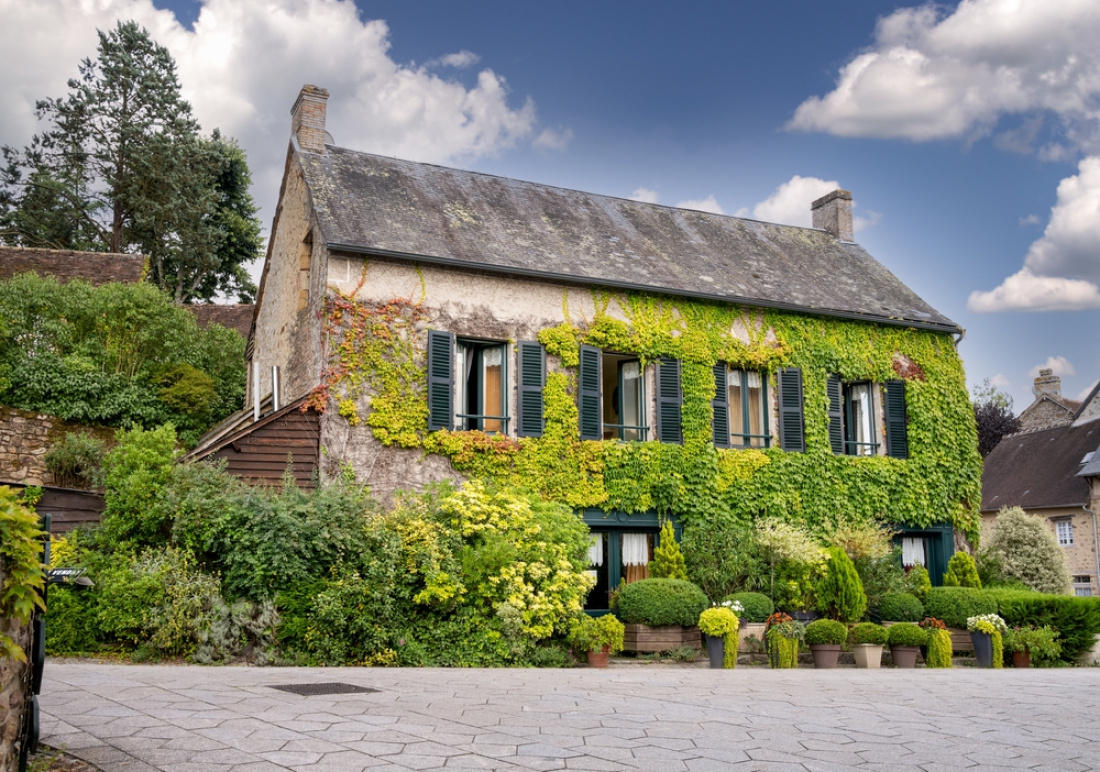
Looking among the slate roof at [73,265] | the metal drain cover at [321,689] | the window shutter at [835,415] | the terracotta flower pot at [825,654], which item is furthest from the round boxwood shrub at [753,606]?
the slate roof at [73,265]

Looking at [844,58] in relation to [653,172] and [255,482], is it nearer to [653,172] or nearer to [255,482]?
[653,172]

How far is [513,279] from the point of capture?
15906 millimetres

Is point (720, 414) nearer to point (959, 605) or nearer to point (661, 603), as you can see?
point (661, 603)

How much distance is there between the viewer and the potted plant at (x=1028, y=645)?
48.7ft

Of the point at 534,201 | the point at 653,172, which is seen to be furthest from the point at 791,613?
the point at 534,201


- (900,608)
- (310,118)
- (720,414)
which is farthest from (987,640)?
(310,118)

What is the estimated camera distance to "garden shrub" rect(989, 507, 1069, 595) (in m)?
21.2

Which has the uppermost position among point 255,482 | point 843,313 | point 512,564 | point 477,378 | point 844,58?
point 844,58

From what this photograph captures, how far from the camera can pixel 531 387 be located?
15.6 metres

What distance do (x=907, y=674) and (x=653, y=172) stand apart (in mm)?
9438

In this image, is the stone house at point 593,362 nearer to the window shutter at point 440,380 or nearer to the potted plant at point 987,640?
the window shutter at point 440,380

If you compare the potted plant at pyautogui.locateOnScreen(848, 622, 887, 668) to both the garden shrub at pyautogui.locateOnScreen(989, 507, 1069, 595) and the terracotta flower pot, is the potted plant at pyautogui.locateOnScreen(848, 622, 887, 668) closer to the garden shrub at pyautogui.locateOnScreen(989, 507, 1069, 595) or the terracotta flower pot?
the terracotta flower pot

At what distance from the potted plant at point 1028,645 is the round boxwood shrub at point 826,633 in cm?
327

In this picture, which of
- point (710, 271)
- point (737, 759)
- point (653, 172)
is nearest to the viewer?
point (737, 759)
